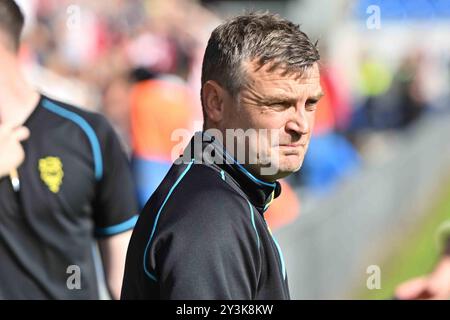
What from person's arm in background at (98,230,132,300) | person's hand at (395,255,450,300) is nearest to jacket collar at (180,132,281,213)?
person's hand at (395,255,450,300)

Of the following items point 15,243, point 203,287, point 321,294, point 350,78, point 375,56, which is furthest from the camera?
point 375,56

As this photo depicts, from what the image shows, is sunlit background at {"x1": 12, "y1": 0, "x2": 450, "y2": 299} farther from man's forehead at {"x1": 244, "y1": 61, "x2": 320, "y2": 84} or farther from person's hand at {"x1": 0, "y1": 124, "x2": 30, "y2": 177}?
man's forehead at {"x1": 244, "y1": 61, "x2": 320, "y2": 84}

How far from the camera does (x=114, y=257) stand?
4.23 metres

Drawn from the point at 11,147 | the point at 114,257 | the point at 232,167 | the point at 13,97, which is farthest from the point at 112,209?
the point at 232,167

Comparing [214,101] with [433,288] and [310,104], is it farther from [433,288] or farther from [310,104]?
[433,288]

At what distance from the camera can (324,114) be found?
9578 mm

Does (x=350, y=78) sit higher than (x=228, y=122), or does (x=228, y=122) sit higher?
(x=228, y=122)

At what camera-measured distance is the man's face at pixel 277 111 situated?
271cm

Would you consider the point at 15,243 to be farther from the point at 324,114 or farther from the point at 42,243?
the point at 324,114

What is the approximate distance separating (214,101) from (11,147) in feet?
5.07

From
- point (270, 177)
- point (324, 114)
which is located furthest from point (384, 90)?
point (270, 177)

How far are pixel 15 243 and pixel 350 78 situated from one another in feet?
35.1

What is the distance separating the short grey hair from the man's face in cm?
2

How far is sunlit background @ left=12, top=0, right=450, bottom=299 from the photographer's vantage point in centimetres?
757
